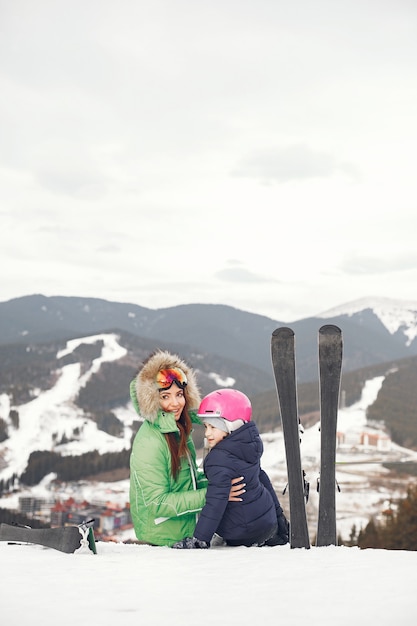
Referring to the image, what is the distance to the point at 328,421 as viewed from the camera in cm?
558

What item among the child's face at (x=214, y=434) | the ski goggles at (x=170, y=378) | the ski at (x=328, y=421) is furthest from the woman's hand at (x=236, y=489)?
the ski goggles at (x=170, y=378)

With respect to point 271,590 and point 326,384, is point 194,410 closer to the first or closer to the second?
point 326,384

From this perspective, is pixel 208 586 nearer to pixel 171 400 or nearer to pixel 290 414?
pixel 290 414

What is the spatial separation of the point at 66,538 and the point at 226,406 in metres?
1.51

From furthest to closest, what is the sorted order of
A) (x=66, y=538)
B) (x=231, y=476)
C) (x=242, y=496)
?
(x=242, y=496), (x=231, y=476), (x=66, y=538)

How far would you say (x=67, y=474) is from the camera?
16375cm

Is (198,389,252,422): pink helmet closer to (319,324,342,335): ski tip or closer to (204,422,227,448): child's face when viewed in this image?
(204,422,227,448): child's face

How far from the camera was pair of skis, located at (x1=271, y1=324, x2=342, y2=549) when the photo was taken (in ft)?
18.0

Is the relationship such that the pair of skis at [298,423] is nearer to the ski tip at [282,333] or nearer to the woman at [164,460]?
the ski tip at [282,333]

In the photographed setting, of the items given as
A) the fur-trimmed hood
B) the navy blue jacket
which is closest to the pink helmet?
the navy blue jacket

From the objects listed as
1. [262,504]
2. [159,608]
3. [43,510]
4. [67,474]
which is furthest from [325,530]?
[67,474]

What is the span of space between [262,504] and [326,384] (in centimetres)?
107

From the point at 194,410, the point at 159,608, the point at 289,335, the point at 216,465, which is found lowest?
the point at 159,608

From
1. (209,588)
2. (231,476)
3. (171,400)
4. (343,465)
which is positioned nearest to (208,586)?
(209,588)
